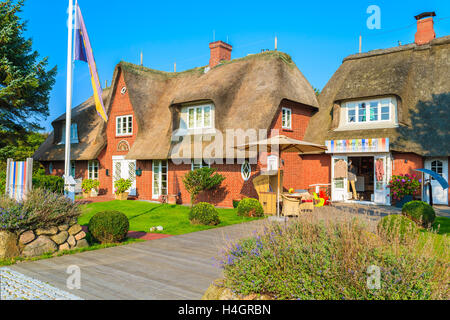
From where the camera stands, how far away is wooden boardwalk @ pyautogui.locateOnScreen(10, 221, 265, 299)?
534 centimetres

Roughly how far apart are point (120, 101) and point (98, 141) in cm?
316

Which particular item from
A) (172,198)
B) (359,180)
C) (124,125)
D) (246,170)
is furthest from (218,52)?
(359,180)

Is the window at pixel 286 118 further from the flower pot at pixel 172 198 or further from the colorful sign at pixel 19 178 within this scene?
the colorful sign at pixel 19 178

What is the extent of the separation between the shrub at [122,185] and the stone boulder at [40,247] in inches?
499

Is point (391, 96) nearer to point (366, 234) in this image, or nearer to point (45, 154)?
point (366, 234)

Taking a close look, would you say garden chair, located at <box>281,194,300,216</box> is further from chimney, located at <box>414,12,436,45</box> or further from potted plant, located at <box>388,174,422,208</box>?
chimney, located at <box>414,12,436,45</box>

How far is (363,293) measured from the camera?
12.6 ft

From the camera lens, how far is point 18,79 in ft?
65.0

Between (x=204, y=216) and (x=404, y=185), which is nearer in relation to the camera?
(x=204, y=216)

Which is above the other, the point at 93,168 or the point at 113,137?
the point at 113,137

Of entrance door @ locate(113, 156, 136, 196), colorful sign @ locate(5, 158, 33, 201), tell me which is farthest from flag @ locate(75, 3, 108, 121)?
entrance door @ locate(113, 156, 136, 196)

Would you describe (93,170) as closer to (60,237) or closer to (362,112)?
(60,237)

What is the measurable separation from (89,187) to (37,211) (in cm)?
1549
